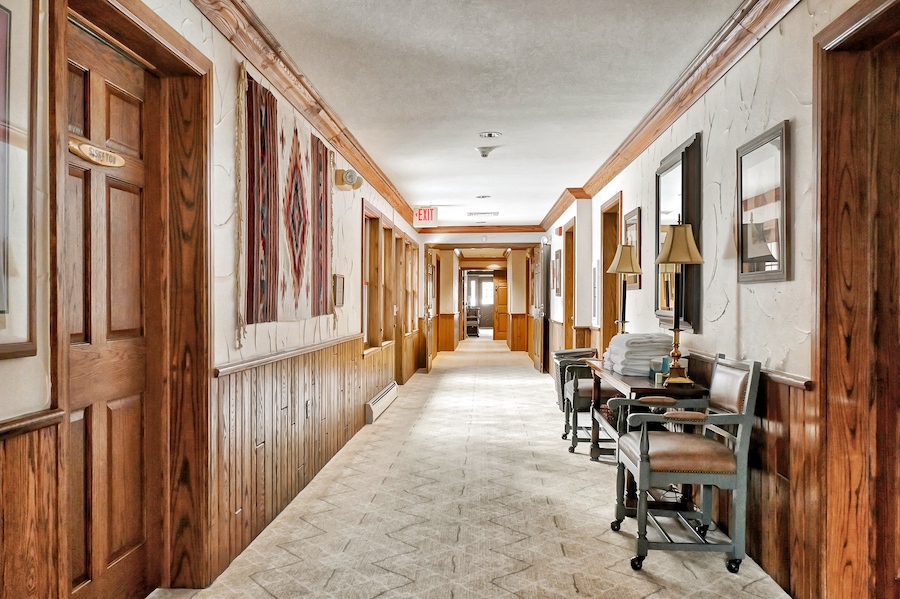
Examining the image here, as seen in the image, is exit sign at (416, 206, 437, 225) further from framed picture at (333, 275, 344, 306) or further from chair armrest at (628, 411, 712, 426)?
chair armrest at (628, 411, 712, 426)

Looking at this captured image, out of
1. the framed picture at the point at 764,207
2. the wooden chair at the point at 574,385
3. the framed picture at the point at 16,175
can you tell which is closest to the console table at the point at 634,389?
the wooden chair at the point at 574,385

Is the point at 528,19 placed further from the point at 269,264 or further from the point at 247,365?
the point at 247,365

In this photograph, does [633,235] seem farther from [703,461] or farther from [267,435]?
[267,435]

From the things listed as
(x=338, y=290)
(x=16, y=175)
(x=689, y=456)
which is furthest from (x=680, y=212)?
(x=16, y=175)

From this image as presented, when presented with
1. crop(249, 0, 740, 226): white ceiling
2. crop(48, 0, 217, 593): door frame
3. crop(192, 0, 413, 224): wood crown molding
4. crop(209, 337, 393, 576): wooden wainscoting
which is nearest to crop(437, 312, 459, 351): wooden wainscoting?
crop(249, 0, 740, 226): white ceiling

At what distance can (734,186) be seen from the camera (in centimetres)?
337

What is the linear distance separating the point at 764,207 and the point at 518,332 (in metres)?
12.7

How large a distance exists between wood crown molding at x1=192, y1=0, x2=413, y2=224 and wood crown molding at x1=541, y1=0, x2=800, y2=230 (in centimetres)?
236

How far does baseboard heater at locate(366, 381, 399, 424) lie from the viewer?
6.34 metres

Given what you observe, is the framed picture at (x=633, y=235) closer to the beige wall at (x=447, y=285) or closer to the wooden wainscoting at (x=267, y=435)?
the wooden wainscoting at (x=267, y=435)

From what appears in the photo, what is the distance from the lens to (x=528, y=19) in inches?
122

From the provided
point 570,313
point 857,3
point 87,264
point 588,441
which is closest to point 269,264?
point 87,264

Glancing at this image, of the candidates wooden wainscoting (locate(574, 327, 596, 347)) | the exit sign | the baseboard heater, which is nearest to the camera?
the baseboard heater

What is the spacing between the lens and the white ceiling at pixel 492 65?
3021 millimetres
